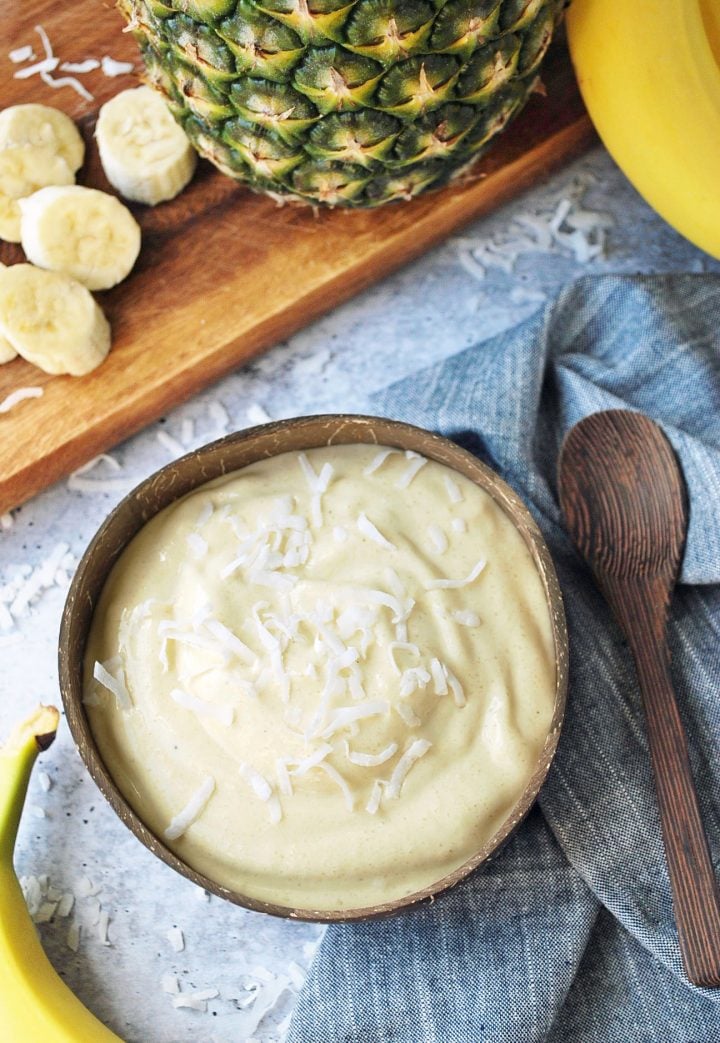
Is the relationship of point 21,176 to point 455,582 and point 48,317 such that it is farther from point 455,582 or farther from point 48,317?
point 455,582

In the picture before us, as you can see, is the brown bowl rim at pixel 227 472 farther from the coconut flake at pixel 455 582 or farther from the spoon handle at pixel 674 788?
the spoon handle at pixel 674 788

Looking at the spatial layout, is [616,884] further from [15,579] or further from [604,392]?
[15,579]

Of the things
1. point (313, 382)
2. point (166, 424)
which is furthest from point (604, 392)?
point (166, 424)

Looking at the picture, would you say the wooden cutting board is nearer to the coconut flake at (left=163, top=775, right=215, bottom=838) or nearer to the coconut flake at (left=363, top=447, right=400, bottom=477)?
the coconut flake at (left=363, top=447, right=400, bottom=477)

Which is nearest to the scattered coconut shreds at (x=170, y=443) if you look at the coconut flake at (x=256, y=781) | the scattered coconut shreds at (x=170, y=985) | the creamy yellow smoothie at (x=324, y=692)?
the creamy yellow smoothie at (x=324, y=692)

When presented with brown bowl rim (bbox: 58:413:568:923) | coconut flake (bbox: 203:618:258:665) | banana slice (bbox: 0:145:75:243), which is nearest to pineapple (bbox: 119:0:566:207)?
banana slice (bbox: 0:145:75:243)

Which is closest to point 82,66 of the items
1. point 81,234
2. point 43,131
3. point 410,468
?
point 43,131
